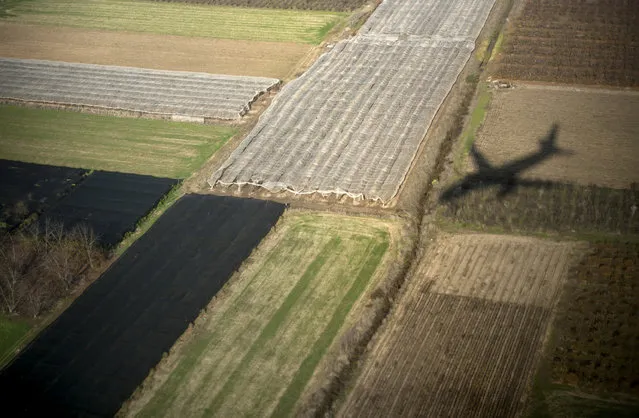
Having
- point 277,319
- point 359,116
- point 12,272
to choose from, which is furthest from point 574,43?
point 12,272

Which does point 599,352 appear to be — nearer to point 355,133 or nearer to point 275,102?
point 355,133

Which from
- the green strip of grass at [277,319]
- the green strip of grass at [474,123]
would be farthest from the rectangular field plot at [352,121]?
the green strip of grass at [277,319]

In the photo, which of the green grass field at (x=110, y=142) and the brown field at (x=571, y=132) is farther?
the green grass field at (x=110, y=142)

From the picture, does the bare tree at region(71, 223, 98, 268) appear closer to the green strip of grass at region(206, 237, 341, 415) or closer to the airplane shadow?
the green strip of grass at region(206, 237, 341, 415)

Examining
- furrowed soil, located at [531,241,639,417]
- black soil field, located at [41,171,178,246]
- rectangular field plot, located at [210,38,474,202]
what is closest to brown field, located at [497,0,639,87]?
rectangular field plot, located at [210,38,474,202]

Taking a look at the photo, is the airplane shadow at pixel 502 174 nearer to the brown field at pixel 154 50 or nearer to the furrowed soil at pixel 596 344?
the furrowed soil at pixel 596 344

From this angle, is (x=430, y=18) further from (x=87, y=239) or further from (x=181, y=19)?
(x=87, y=239)
